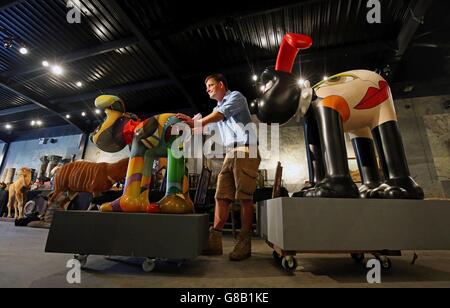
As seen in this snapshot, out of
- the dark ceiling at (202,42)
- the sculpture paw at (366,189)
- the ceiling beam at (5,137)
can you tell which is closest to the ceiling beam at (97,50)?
the dark ceiling at (202,42)

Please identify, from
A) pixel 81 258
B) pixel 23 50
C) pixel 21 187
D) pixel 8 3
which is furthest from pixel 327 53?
pixel 21 187

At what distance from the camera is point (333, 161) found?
871 mm

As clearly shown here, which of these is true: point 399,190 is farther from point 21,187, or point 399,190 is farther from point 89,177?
point 21,187

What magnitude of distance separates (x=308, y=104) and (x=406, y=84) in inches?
197

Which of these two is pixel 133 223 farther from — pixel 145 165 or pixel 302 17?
pixel 302 17

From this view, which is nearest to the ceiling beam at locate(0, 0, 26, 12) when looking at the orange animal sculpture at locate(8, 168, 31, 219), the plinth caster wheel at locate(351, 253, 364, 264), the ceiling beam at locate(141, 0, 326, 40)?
the ceiling beam at locate(141, 0, 326, 40)

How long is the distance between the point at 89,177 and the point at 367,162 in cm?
290

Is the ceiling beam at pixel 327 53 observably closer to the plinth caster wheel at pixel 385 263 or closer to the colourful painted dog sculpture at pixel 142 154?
the colourful painted dog sculpture at pixel 142 154

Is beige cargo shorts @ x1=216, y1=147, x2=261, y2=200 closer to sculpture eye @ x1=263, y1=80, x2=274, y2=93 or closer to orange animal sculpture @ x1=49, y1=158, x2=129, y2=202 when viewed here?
sculpture eye @ x1=263, y1=80, x2=274, y2=93

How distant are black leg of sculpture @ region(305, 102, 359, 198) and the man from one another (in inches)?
17.7

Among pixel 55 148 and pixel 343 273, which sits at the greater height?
pixel 55 148

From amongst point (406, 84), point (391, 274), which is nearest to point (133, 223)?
point (391, 274)

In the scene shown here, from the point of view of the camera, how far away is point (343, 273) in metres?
0.94

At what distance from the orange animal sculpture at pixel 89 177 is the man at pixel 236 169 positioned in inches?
64.7
